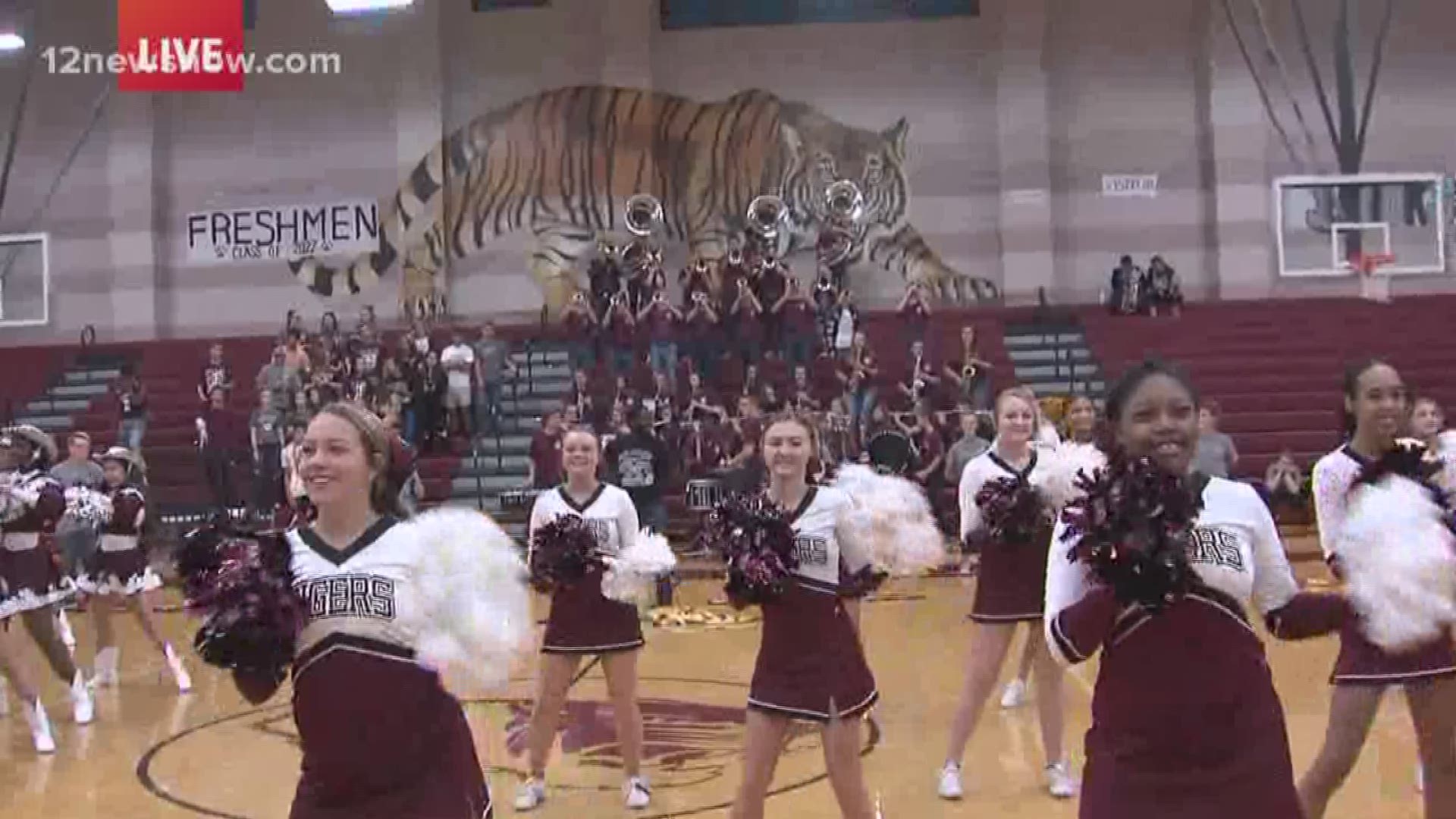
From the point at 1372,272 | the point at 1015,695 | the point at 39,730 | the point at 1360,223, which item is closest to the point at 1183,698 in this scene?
the point at 1015,695

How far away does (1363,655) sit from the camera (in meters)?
3.85

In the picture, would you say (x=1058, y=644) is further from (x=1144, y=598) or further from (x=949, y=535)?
(x=949, y=535)

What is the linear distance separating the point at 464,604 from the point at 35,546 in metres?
5.35

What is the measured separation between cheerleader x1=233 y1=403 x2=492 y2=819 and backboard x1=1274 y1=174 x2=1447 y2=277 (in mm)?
18387

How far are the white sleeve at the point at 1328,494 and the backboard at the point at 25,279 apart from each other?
785 inches

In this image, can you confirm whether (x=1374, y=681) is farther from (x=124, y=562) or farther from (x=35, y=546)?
(x=124, y=562)

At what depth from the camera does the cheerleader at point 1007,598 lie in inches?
211

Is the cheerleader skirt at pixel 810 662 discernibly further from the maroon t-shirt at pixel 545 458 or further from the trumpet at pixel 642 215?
the trumpet at pixel 642 215

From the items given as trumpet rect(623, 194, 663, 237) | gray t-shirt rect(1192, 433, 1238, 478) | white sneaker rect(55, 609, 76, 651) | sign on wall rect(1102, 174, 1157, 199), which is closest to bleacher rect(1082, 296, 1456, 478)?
sign on wall rect(1102, 174, 1157, 199)

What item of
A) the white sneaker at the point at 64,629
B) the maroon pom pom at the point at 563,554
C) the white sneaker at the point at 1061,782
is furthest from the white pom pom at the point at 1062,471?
the white sneaker at the point at 64,629

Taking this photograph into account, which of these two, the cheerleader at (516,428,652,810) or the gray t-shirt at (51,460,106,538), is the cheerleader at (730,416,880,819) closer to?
the cheerleader at (516,428,652,810)

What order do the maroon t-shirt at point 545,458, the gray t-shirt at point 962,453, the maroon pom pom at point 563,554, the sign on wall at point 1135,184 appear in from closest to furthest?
the maroon pom pom at point 563,554 < the gray t-shirt at point 962,453 < the maroon t-shirt at point 545,458 < the sign on wall at point 1135,184

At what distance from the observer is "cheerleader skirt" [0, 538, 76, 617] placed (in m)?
6.91

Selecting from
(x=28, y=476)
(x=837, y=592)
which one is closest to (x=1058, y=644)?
(x=837, y=592)
